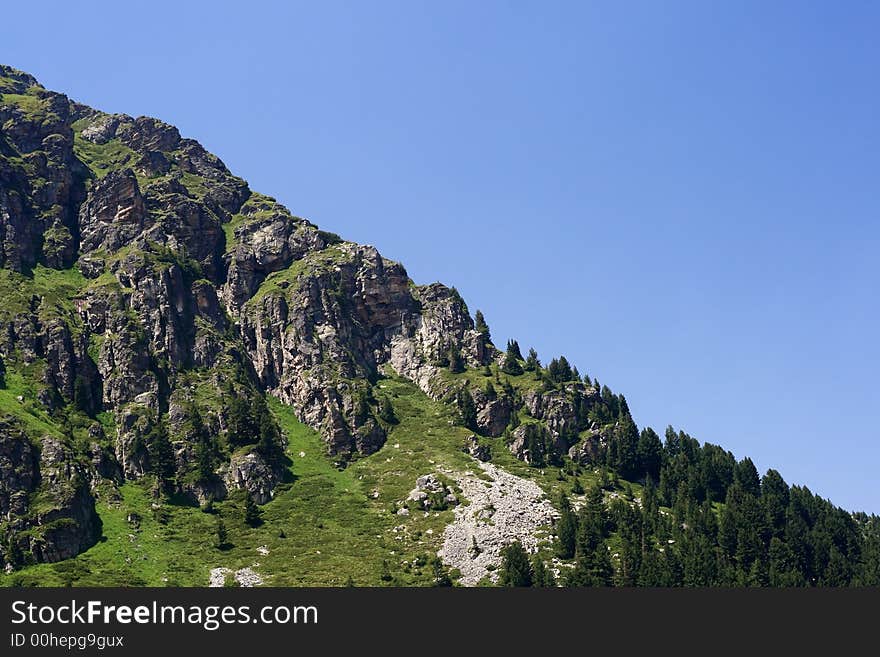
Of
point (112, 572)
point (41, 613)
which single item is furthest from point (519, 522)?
point (41, 613)

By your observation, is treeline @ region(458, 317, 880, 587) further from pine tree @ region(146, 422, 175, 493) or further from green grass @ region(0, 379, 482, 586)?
pine tree @ region(146, 422, 175, 493)

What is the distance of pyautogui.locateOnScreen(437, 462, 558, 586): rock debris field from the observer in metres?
158

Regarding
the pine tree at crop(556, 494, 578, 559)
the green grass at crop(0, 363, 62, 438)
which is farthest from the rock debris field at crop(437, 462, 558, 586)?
the green grass at crop(0, 363, 62, 438)

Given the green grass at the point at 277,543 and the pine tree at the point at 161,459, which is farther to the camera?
the pine tree at the point at 161,459

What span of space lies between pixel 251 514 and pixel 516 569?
70.9m

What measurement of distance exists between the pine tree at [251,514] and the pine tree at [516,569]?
207ft

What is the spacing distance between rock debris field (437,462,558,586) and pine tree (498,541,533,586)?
203 inches

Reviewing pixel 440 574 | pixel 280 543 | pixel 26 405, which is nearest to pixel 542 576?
pixel 440 574

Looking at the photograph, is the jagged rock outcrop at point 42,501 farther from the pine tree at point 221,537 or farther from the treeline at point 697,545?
the treeline at point 697,545

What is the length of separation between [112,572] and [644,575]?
335 feet

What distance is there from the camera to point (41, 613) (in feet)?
208

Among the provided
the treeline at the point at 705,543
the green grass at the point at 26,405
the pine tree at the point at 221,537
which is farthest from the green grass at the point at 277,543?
the treeline at the point at 705,543

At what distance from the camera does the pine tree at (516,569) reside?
463 ft

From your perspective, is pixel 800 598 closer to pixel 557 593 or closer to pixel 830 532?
pixel 557 593
